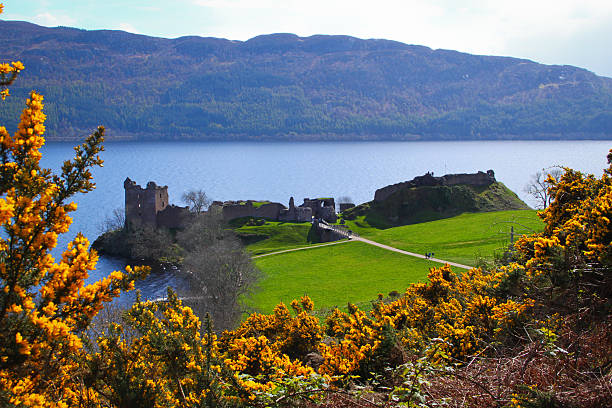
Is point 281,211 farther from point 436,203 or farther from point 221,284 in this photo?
point 221,284

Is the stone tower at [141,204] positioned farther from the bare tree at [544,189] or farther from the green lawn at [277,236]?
the bare tree at [544,189]

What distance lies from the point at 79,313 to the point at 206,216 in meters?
58.7

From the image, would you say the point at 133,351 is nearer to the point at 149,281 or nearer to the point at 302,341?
the point at 302,341

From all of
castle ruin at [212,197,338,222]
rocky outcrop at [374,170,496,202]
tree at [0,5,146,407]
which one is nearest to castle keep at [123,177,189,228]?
castle ruin at [212,197,338,222]

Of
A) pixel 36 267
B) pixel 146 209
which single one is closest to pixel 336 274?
pixel 36 267

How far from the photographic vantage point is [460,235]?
149 ft

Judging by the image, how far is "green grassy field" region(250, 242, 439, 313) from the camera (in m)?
32.0

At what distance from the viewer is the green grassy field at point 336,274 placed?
3198 cm

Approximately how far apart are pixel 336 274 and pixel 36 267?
35478 mm

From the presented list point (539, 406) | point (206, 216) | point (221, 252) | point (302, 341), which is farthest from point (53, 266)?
point (206, 216)

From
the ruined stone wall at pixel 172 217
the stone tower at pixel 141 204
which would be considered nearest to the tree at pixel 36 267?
the ruined stone wall at pixel 172 217

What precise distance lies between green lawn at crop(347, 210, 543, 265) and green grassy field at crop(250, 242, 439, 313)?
2843 mm

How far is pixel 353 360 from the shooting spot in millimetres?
8289

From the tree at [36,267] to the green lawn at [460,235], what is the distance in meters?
31.3
